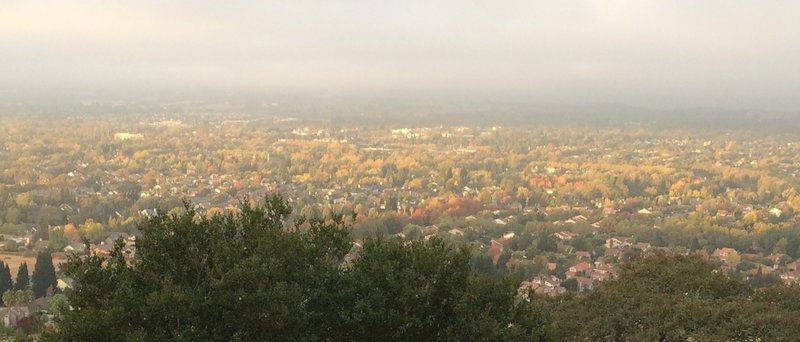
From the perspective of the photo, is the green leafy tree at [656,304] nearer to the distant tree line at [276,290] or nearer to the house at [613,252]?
the distant tree line at [276,290]

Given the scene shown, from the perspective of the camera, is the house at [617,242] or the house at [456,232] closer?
the house at [617,242]

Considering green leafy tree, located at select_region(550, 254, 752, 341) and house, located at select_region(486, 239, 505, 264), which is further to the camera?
house, located at select_region(486, 239, 505, 264)

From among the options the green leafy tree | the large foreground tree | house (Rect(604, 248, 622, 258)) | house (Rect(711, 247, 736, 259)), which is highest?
the large foreground tree

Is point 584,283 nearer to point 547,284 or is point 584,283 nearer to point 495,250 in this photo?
point 547,284

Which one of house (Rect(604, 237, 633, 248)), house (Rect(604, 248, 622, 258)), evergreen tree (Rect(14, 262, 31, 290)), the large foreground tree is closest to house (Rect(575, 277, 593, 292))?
house (Rect(604, 248, 622, 258))

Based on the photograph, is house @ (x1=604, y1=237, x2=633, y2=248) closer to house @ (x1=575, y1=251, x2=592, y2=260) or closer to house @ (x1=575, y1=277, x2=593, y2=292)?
house @ (x1=575, y1=251, x2=592, y2=260)

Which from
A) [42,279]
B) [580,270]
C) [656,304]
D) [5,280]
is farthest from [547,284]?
[5,280]

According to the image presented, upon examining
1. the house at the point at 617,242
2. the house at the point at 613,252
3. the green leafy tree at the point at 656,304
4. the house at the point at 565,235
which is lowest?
the house at the point at 565,235

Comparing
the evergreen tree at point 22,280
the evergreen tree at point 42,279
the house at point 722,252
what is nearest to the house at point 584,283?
Answer: the house at point 722,252

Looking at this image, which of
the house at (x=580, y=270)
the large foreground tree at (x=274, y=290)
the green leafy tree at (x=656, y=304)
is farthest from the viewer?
the house at (x=580, y=270)

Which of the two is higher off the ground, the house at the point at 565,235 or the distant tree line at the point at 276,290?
the distant tree line at the point at 276,290
